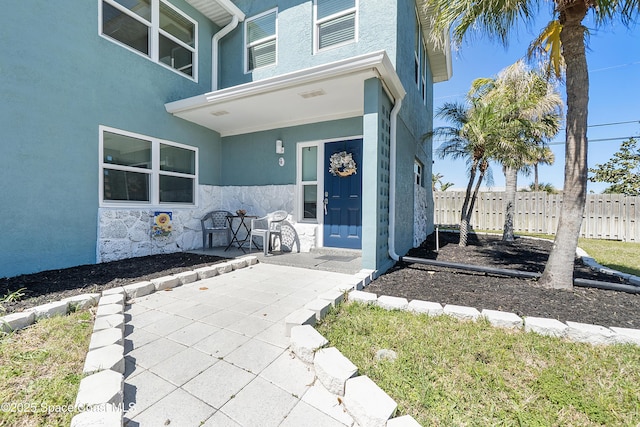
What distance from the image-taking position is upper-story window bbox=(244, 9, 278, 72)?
646 cm

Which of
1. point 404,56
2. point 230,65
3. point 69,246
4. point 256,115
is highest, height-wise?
point 230,65

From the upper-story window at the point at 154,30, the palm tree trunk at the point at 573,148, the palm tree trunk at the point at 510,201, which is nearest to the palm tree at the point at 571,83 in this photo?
the palm tree trunk at the point at 573,148

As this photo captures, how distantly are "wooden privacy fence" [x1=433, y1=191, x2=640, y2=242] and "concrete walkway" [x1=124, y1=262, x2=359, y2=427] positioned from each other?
36.6 ft

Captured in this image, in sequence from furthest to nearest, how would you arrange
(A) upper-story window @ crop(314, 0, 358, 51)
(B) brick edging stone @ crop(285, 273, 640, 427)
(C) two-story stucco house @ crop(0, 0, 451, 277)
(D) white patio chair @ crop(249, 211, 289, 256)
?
1. (D) white patio chair @ crop(249, 211, 289, 256)
2. (A) upper-story window @ crop(314, 0, 358, 51)
3. (C) two-story stucco house @ crop(0, 0, 451, 277)
4. (B) brick edging stone @ crop(285, 273, 640, 427)

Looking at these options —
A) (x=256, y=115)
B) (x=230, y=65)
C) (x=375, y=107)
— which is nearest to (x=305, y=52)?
(x=256, y=115)

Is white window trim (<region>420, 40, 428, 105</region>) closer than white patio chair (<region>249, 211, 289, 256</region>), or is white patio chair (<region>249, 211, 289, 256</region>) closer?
white patio chair (<region>249, 211, 289, 256</region>)

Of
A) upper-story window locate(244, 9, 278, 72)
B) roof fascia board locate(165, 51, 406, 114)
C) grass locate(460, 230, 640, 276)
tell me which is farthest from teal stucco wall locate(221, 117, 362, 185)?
grass locate(460, 230, 640, 276)

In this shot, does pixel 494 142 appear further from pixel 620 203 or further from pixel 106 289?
pixel 106 289

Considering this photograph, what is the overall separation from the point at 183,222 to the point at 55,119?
2.73 m

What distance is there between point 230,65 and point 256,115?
6.71ft

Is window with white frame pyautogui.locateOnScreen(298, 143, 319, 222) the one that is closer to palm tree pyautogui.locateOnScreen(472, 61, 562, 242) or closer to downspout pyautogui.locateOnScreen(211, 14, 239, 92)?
downspout pyautogui.locateOnScreen(211, 14, 239, 92)

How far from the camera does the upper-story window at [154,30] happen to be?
509cm

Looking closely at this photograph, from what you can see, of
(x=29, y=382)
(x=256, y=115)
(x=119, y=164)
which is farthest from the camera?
(x=256, y=115)

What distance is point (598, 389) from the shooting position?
5.75ft
